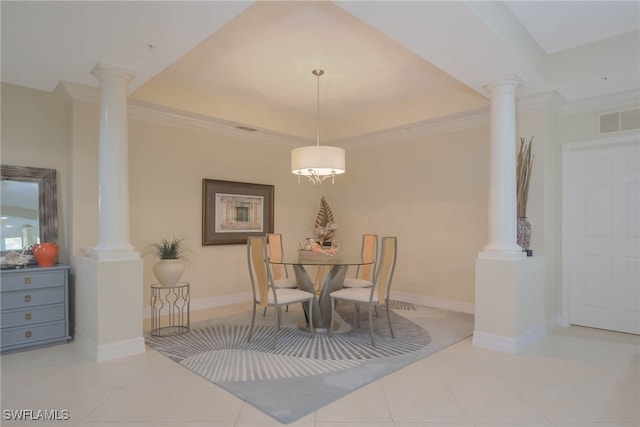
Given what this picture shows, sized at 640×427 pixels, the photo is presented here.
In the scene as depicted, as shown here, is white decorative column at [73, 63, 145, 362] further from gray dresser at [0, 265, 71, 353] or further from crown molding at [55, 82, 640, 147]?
crown molding at [55, 82, 640, 147]

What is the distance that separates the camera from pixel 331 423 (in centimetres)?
211

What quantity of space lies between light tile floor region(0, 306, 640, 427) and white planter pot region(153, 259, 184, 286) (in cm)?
90

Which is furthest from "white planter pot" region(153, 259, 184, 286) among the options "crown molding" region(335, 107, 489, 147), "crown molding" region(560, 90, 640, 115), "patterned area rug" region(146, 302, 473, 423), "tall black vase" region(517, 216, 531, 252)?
"crown molding" region(560, 90, 640, 115)

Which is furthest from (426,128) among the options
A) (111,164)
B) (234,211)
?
(111,164)

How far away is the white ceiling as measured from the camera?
2463 mm

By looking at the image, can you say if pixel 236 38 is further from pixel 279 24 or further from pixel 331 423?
pixel 331 423

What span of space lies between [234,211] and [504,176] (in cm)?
346

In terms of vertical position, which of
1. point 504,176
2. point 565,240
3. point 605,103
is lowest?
point 565,240

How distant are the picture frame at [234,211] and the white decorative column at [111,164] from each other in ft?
5.68

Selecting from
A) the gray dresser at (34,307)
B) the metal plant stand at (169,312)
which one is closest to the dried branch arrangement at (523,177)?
the metal plant stand at (169,312)

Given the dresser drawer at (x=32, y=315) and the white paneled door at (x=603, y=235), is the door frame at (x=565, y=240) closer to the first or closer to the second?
the white paneled door at (x=603, y=235)

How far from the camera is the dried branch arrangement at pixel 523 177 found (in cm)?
390

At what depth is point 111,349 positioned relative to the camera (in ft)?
10.2

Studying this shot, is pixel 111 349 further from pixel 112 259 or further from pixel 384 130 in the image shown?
pixel 384 130
